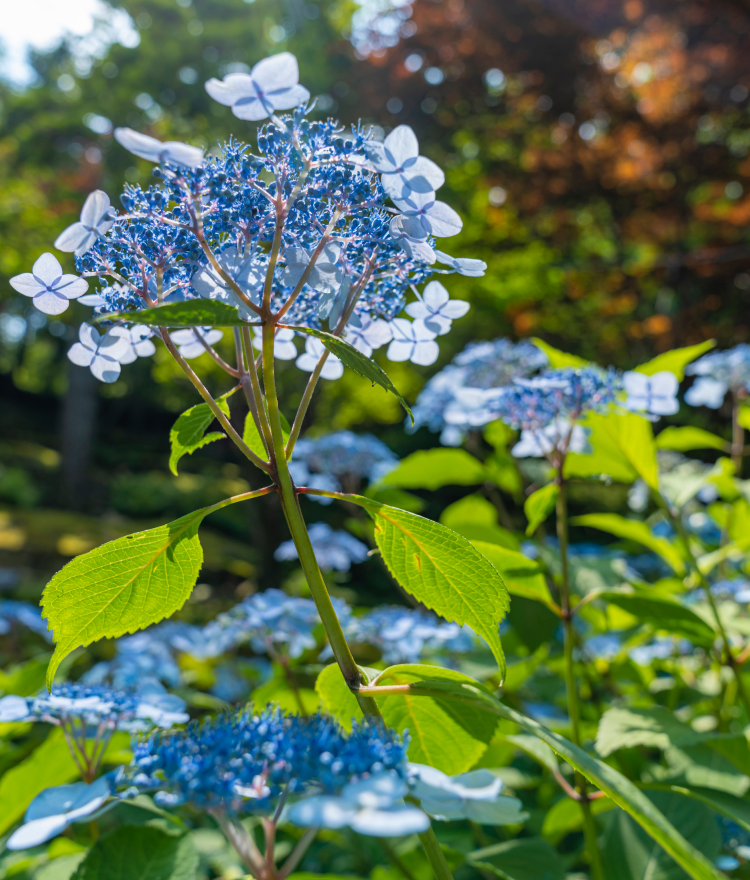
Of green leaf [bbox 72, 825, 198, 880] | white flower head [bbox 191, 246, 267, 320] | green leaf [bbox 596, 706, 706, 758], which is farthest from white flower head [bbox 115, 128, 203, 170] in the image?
green leaf [bbox 596, 706, 706, 758]

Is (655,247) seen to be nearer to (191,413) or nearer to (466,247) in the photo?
(466,247)

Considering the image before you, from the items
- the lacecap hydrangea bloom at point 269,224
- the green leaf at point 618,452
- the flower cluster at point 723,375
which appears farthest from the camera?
the flower cluster at point 723,375

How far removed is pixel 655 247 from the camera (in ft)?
27.6

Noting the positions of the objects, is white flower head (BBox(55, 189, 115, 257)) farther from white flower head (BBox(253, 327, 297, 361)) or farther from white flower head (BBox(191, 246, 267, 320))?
white flower head (BBox(253, 327, 297, 361))

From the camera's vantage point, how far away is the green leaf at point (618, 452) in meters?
1.30

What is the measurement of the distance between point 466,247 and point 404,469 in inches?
281

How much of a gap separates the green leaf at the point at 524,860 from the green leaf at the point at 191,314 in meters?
0.98

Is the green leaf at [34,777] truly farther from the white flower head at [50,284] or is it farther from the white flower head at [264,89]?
the white flower head at [264,89]

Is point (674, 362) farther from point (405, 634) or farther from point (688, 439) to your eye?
point (405, 634)

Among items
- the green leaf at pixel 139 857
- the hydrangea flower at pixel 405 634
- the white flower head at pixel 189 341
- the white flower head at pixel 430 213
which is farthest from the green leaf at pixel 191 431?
the hydrangea flower at pixel 405 634

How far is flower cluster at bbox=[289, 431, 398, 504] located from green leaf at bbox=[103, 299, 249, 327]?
1.97 meters

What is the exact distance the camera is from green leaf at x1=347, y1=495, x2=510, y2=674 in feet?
2.10

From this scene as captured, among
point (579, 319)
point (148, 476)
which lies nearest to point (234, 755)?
point (579, 319)

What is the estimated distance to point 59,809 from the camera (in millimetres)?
561
